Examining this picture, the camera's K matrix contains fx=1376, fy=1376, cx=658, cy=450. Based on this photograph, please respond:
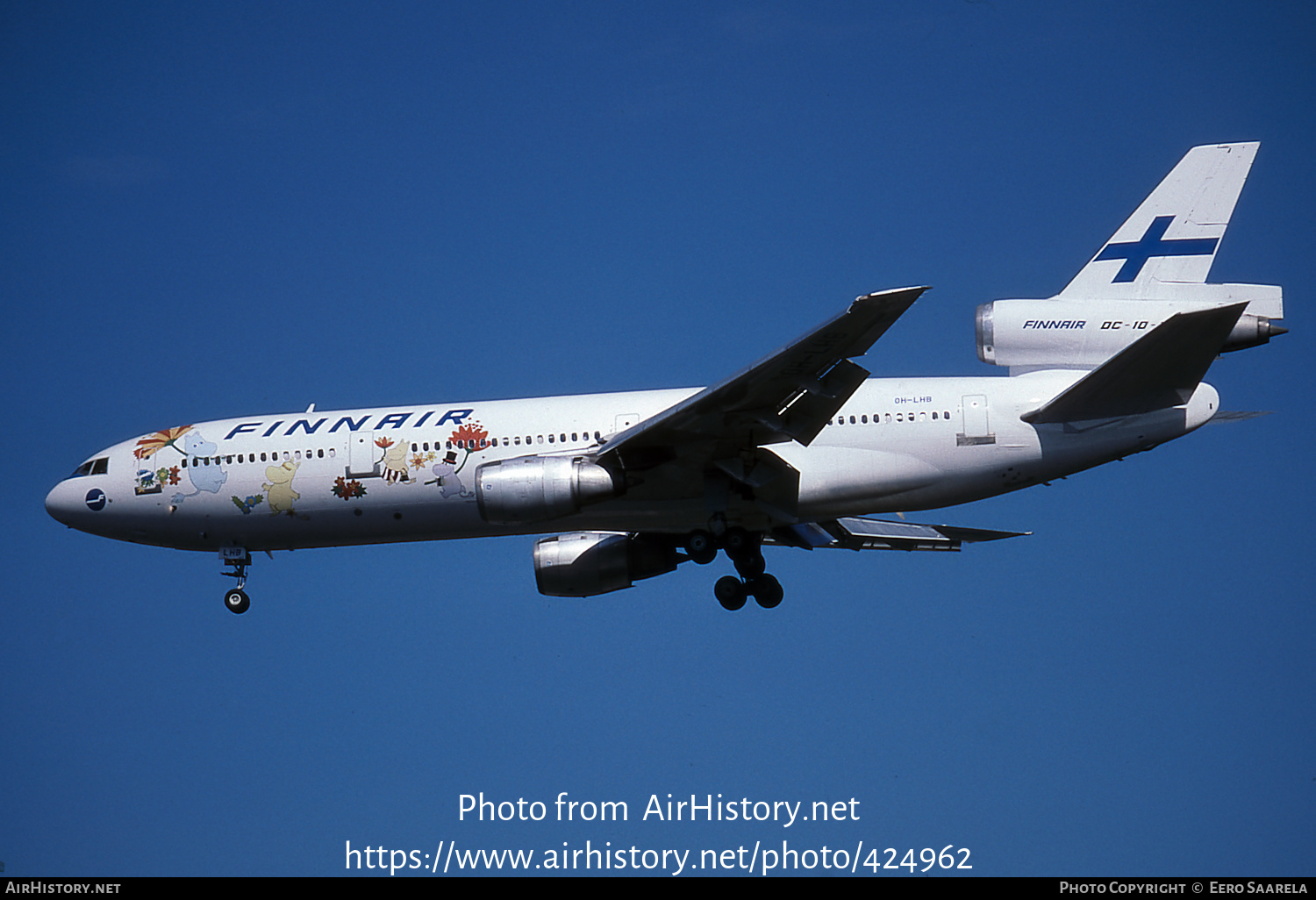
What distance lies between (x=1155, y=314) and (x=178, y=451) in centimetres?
1683

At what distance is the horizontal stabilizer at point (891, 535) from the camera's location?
25859 mm

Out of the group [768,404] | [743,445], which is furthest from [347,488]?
[768,404]

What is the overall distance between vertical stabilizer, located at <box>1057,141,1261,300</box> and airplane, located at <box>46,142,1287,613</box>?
0.03 meters

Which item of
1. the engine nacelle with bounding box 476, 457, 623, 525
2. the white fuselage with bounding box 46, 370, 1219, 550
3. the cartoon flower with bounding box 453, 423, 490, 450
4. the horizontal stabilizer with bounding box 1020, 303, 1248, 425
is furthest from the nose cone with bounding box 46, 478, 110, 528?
the horizontal stabilizer with bounding box 1020, 303, 1248, 425

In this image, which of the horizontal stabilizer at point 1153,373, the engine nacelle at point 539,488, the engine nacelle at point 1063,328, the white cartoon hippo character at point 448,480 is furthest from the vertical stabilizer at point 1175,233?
the white cartoon hippo character at point 448,480

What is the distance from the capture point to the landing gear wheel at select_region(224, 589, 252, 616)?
81.2 ft

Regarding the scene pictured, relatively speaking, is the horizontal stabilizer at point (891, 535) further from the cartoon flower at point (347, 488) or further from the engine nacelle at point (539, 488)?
the cartoon flower at point (347, 488)

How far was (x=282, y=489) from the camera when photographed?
77.3 feet

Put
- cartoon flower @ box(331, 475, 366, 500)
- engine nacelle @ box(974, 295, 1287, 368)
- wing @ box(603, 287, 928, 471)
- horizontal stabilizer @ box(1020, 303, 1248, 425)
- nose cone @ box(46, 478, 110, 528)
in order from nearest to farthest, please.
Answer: wing @ box(603, 287, 928, 471)
horizontal stabilizer @ box(1020, 303, 1248, 425)
engine nacelle @ box(974, 295, 1287, 368)
cartoon flower @ box(331, 475, 366, 500)
nose cone @ box(46, 478, 110, 528)

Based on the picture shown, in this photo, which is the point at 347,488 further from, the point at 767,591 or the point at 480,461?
the point at 767,591

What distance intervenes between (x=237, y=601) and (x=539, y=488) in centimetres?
755

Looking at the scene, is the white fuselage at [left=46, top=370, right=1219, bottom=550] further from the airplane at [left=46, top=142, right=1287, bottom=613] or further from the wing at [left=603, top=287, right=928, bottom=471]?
the wing at [left=603, top=287, right=928, bottom=471]

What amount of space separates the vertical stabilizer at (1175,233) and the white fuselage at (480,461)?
1946mm
